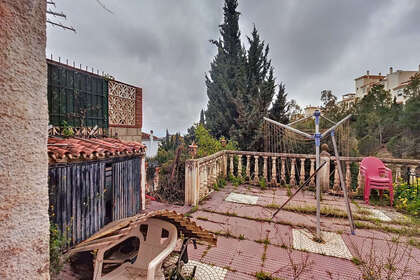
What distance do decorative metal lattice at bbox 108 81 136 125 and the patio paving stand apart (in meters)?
2.41

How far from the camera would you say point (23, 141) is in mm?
805

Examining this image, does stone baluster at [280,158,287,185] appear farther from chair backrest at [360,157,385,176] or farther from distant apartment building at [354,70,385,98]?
distant apartment building at [354,70,385,98]

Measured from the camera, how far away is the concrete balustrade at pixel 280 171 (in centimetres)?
442

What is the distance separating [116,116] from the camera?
4867 millimetres

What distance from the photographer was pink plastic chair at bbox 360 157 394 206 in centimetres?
427

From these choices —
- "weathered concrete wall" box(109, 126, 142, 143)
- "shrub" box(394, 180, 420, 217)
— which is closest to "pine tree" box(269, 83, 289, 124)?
"shrub" box(394, 180, 420, 217)

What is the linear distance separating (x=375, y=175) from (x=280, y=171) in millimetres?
2346

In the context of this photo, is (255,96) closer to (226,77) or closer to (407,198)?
(226,77)

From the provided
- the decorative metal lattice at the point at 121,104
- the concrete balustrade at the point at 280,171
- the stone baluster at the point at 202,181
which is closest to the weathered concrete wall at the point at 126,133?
the decorative metal lattice at the point at 121,104

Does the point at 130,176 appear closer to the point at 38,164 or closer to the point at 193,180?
the point at 193,180

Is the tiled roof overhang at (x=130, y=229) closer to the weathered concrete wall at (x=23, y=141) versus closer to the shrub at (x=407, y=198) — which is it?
the weathered concrete wall at (x=23, y=141)

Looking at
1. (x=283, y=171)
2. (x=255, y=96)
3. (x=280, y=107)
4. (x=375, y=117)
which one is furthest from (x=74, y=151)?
(x=375, y=117)

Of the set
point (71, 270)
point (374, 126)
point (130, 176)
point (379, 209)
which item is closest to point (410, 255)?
point (379, 209)

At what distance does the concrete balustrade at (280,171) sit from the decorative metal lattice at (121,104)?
227cm
